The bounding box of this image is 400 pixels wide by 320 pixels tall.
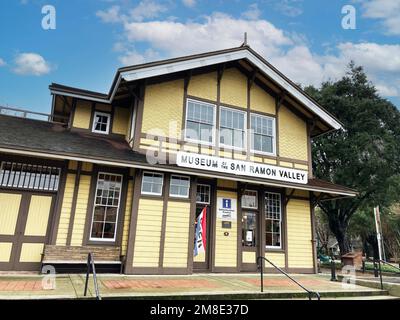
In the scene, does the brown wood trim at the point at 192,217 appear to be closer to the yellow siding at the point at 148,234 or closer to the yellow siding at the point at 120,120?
the yellow siding at the point at 148,234

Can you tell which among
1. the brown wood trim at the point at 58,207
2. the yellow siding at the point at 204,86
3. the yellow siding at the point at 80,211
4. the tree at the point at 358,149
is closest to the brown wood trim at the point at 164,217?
the yellow siding at the point at 80,211

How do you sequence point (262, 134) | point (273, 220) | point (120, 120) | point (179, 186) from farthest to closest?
point (262, 134) → point (120, 120) → point (273, 220) → point (179, 186)

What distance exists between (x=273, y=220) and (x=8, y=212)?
8370mm

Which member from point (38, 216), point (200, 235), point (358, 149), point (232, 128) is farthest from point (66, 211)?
point (358, 149)

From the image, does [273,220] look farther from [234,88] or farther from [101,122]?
[101,122]

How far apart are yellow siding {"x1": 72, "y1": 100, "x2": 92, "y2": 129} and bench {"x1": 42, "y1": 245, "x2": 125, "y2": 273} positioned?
14.6 ft

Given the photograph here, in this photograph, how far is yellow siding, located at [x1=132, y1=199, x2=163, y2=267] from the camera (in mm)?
8359

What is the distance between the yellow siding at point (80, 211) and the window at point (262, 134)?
233 inches

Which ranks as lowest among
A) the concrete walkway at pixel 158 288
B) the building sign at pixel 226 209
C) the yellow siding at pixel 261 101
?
the concrete walkway at pixel 158 288

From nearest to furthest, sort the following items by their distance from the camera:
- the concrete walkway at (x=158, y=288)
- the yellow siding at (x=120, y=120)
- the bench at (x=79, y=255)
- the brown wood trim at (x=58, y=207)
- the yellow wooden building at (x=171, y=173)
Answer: the concrete walkway at (x=158, y=288) < the bench at (x=79, y=255) < the brown wood trim at (x=58, y=207) < the yellow wooden building at (x=171, y=173) < the yellow siding at (x=120, y=120)

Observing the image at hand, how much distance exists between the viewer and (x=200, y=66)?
10.3 metres

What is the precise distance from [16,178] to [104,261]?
3.35 meters

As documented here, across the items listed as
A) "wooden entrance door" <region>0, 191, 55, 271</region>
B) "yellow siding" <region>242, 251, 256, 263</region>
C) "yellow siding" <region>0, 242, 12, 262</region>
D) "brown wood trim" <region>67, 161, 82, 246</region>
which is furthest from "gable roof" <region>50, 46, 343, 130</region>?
"yellow siding" <region>242, 251, 256, 263</region>

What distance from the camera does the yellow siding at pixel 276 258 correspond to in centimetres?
1034
